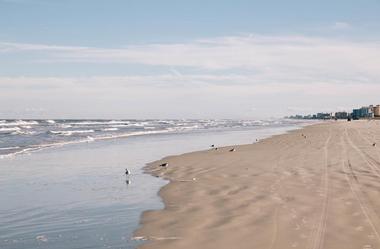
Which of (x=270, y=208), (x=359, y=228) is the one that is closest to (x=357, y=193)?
(x=270, y=208)

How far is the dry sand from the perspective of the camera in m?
6.90

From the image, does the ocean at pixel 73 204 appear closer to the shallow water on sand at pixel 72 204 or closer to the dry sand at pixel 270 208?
the shallow water on sand at pixel 72 204

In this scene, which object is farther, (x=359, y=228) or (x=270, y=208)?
(x=270, y=208)

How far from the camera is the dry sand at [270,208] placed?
6.90 metres

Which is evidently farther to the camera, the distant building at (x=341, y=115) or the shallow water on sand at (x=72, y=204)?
the distant building at (x=341, y=115)

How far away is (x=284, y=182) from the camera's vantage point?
40.0 ft

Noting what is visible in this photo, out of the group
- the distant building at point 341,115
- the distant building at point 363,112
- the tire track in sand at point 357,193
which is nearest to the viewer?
the tire track in sand at point 357,193

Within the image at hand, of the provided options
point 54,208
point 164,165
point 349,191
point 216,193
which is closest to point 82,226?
point 54,208

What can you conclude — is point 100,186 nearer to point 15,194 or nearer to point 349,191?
point 15,194

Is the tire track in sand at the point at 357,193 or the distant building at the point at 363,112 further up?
the distant building at the point at 363,112

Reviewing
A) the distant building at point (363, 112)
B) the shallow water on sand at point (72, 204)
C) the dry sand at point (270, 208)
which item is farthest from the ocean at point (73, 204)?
the distant building at point (363, 112)

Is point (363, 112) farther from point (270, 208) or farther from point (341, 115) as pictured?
point (270, 208)

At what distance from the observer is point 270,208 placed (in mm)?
8977

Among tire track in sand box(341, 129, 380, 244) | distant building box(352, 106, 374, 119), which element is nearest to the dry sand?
tire track in sand box(341, 129, 380, 244)
